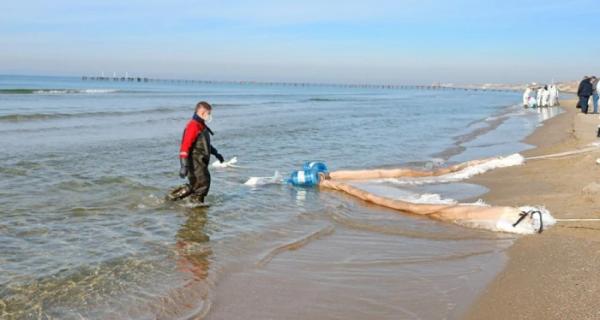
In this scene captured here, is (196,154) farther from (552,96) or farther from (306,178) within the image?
(552,96)

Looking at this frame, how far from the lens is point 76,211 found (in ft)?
28.3

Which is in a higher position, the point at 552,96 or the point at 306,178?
the point at 552,96

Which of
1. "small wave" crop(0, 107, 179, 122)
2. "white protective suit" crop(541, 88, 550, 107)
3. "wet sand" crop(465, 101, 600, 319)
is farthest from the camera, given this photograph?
"white protective suit" crop(541, 88, 550, 107)

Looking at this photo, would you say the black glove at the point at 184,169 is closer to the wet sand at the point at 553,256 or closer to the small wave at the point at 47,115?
the wet sand at the point at 553,256

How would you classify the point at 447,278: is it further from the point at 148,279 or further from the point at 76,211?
the point at 76,211

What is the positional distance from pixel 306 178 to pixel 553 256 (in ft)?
19.2

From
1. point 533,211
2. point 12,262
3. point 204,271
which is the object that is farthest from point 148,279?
point 533,211

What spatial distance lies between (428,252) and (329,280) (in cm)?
163

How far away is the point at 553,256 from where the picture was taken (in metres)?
6.13

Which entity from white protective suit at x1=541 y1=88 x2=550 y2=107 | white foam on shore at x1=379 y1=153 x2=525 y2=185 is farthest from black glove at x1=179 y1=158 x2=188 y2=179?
white protective suit at x1=541 y1=88 x2=550 y2=107

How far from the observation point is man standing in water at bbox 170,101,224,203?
8.74 metres

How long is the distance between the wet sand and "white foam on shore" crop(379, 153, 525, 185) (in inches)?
25.1

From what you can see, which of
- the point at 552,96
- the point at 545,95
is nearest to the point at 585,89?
the point at 545,95

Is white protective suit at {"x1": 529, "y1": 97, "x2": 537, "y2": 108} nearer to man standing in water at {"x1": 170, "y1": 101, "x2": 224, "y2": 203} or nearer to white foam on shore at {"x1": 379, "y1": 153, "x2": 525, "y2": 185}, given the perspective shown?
white foam on shore at {"x1": 379, "y1": 153, "x2": 525, "y2": 185}
